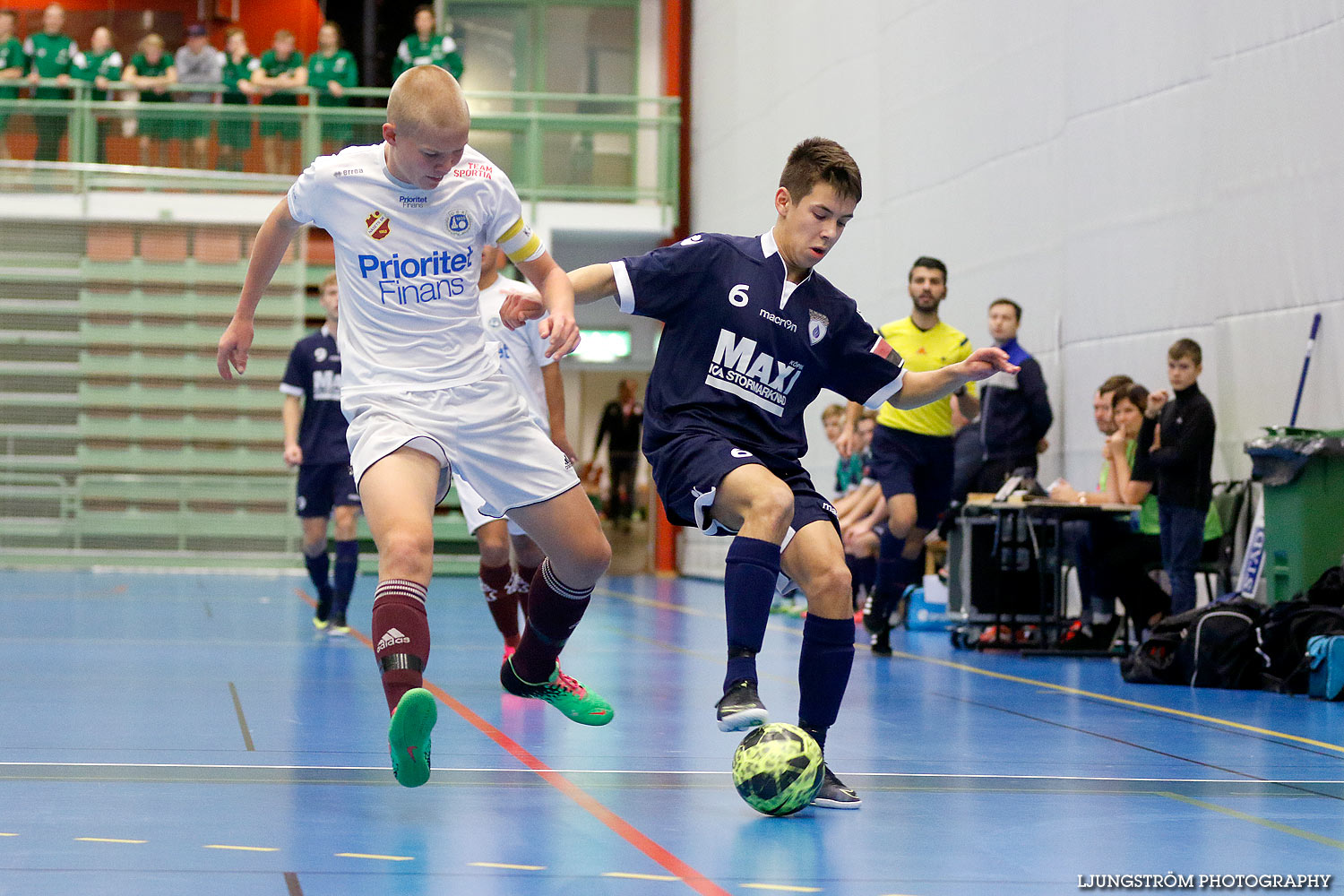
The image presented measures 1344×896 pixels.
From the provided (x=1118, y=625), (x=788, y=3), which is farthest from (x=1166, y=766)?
(x=788, y=3)

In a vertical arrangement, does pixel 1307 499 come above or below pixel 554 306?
below

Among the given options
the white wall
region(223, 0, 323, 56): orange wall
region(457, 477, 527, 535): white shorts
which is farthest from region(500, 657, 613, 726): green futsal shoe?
region(223, 0, 323, 56): orange wall

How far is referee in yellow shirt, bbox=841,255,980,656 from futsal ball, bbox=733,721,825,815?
5.24 metres

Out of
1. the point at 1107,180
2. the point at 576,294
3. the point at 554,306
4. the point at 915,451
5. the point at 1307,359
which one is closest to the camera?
the point at 554,306

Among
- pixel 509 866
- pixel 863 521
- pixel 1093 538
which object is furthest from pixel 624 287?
pixel 863 521

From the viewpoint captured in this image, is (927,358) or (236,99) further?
(236,99)

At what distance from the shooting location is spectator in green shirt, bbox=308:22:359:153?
64.5 feet

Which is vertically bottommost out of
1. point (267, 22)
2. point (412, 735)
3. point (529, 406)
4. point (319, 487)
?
point (412, 735)

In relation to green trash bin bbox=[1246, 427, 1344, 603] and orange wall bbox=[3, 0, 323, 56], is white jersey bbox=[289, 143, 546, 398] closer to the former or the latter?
green trash bin bbox=[1246, 427, 1344, 603]

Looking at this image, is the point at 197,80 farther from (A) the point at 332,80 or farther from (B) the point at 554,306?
(B) the point at 554,306

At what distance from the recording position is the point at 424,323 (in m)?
4.43

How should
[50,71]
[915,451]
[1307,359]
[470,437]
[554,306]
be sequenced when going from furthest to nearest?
[50,71]
[915,451]
[1307,359]
[470,437]
[554,306]

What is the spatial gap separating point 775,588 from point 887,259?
10.7 meters

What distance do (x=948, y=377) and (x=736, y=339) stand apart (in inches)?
27.4
